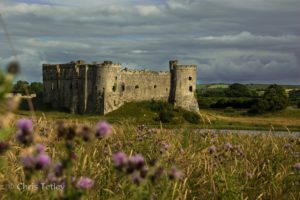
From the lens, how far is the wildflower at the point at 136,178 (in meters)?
2.87

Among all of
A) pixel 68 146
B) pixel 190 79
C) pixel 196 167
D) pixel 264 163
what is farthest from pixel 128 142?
pixel 190 79

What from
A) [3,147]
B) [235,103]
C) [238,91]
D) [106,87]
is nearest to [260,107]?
[235,103]

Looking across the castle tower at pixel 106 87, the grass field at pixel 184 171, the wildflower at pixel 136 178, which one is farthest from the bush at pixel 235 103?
the wildflower at pixel 136 178

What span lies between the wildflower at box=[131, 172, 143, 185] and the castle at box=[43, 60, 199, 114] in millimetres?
62296

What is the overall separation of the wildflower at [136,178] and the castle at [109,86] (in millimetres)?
62296

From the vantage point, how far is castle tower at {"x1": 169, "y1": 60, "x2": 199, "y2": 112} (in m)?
71.1

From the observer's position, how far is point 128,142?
8.66 m

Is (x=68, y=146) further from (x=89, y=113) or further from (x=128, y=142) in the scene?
(x=89, y=113)

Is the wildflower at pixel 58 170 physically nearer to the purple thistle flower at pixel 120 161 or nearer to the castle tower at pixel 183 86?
the purple thistle flower at pixel 120 161

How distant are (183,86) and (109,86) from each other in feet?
36.6

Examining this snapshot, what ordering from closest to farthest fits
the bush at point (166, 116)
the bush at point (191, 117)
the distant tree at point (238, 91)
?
1. the bush at point (166, 116)
2. the bush at point (191, 117)
3. the distant tree at point (238, 91)

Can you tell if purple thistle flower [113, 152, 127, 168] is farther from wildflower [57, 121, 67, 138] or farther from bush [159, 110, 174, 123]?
bush [159, 110, 174, 123]

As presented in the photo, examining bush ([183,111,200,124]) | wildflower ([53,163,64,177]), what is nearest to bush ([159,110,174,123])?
bush ([183,111,200,124])

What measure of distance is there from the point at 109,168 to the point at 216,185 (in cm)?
141
